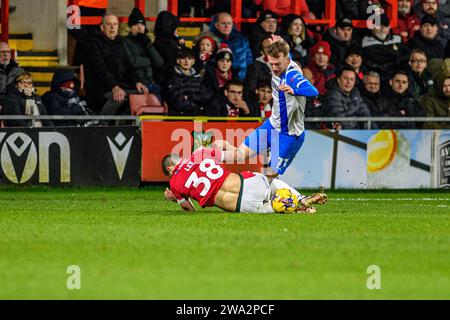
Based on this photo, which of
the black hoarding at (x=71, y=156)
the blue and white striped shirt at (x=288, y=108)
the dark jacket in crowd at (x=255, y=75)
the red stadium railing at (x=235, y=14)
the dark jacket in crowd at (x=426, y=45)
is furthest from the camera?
the dark jacket in crowd at (x=426, y=45)

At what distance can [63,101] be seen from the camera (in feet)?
74.2

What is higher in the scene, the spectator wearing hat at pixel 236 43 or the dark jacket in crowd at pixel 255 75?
the spectator wearing hat at pixel 236 43

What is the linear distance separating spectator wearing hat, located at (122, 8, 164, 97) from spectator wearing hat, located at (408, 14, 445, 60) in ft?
18.5

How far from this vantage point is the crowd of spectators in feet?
75.9

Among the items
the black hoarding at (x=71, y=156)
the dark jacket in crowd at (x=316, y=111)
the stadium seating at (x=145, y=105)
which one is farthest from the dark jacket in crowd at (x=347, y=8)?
the black hoarding at (x=71, y=156)

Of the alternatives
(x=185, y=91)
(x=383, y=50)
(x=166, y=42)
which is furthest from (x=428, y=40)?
(x=185, y=91)

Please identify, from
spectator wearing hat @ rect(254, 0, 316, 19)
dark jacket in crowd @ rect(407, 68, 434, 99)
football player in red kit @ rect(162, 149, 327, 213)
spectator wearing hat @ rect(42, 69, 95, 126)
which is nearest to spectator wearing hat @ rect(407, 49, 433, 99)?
dark jacket in crowd @ rect(407, 68, 434, 99)

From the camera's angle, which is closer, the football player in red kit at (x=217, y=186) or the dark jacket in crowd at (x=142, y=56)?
the football player in red kit at (x=217, y=186)

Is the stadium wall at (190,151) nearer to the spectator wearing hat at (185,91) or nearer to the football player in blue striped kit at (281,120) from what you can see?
the spectator wearing hat at (185,91)

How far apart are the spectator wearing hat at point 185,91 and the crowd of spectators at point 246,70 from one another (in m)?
0.02

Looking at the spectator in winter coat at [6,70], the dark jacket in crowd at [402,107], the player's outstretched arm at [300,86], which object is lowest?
the dark jacket in crowd at [402,107]

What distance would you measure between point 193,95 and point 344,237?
10437mm

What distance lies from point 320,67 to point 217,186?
9.97 m

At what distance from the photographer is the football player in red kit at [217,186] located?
50.9 ft
